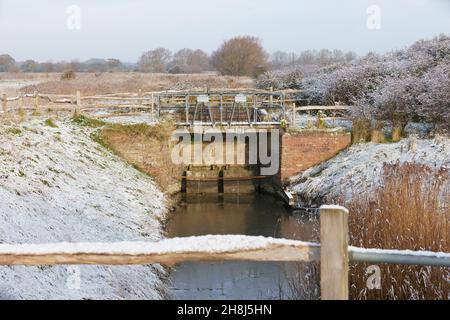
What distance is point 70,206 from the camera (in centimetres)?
1213

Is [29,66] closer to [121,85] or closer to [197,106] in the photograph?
[121,85]

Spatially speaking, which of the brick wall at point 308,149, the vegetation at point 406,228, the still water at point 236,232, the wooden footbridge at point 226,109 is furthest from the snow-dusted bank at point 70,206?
the brick wall at point 308,149

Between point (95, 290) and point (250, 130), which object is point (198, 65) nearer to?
point (250, 130)

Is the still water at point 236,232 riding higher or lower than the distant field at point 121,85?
lower

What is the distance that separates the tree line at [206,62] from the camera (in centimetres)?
4706

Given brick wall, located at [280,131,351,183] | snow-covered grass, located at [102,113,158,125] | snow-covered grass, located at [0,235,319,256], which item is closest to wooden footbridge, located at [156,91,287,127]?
snow-covered grass, located at [102,113,158,125]

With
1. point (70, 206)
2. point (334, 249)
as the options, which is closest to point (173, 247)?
point (334, 249)

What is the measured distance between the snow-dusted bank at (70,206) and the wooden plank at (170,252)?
11.3 feet

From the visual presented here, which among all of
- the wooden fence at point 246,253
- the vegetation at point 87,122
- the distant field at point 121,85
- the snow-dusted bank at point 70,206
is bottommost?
the snow-dusted bank at point 70,206

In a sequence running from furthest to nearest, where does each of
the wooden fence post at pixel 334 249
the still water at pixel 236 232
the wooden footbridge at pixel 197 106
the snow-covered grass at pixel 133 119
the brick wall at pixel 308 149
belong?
the snow-covered grass at pixel 133 119, the wooden footbridge at pixel 197 106, the brick wall at pixel 308 149, the still water at pixel 236 232, the wooden fence post at pixel 334 249

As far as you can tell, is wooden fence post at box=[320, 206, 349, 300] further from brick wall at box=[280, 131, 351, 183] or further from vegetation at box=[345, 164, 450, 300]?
brick wall at box=[280, 131, 351, 183]

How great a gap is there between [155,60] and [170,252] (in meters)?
60.6

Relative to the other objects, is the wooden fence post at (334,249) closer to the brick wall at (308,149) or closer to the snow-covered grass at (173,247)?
the snow-covered grass at (173,247)
